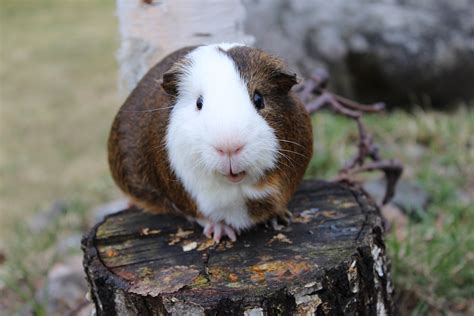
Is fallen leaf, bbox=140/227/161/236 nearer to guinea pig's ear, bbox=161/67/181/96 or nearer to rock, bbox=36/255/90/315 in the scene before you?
guinea pig's ear, bbox=161/67/181/96

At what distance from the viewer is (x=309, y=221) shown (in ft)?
8.53

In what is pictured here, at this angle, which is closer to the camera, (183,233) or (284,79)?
(284,79)

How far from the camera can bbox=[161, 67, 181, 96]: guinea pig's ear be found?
7.42 ft

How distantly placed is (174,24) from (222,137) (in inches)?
50.1

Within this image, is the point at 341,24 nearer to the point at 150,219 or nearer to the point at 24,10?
the point at 150,219

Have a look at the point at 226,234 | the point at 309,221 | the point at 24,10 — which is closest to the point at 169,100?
the point at 226,234

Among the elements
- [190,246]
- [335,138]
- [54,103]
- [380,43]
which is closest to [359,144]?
[190,246]

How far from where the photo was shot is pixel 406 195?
4465 millimetres

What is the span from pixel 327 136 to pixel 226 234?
308cm

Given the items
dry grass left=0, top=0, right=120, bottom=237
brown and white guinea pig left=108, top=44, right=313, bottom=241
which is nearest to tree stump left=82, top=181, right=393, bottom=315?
brown and white guinea pig left=108, top=44, right=313, bottom=241

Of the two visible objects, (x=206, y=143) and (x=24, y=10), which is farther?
(x=24, y=10)

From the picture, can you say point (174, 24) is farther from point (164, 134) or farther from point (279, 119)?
point (279, 119)

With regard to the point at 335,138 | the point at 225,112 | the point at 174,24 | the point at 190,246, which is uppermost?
the point at 174,24

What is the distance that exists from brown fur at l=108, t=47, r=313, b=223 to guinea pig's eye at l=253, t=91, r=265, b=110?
0.02 meters
